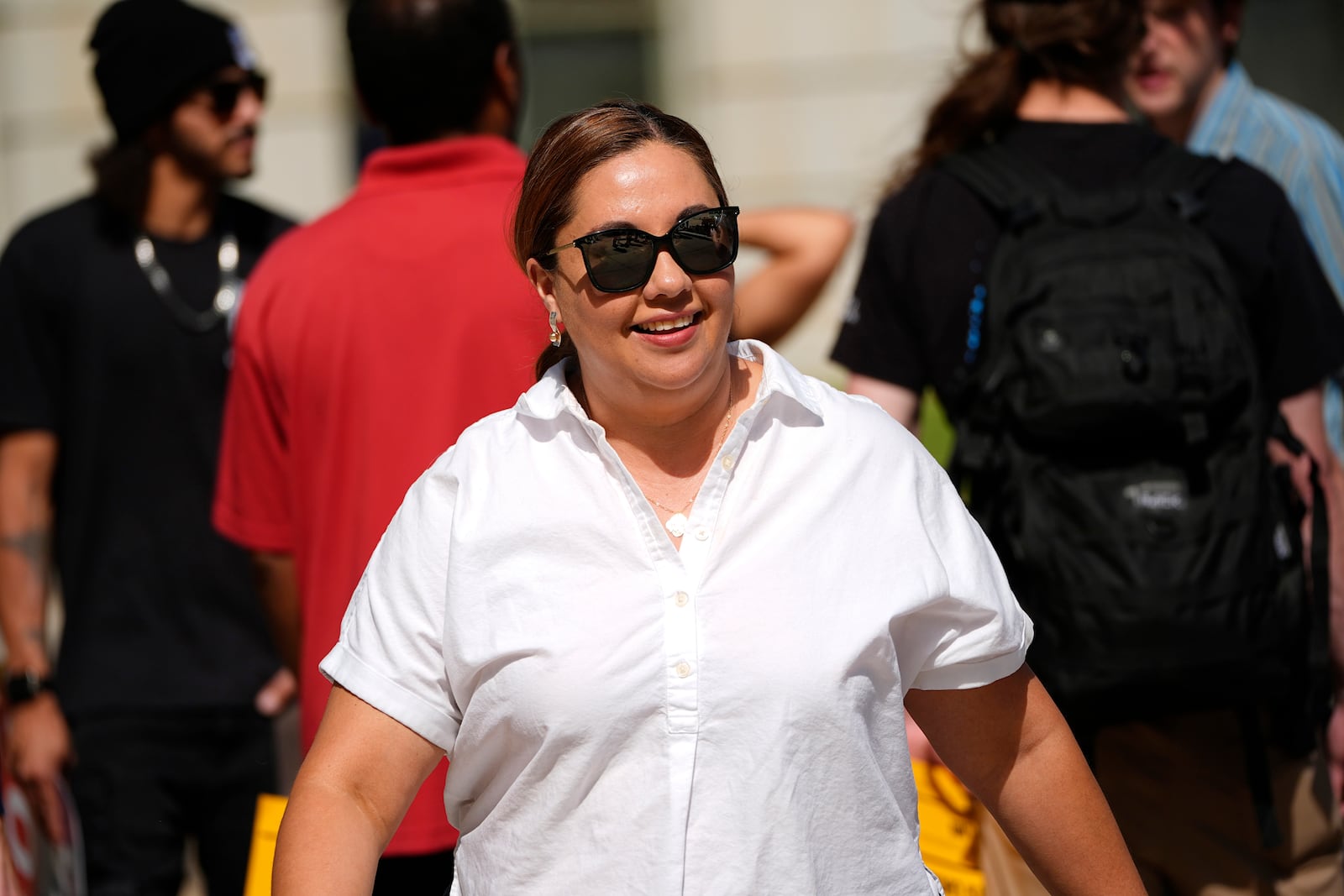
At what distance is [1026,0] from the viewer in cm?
316

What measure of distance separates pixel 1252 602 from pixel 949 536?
0.85 meters

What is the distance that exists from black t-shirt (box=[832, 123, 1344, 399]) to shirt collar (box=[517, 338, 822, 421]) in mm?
775

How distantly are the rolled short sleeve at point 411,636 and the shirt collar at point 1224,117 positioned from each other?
244cm

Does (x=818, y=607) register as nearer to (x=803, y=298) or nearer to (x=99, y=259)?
(x=803, y=298)

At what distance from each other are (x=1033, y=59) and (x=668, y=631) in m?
1.62

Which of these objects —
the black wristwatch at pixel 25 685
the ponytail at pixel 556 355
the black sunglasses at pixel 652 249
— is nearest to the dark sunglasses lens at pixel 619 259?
the black sunglasses at pixel 652 249

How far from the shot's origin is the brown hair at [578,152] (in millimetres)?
2209

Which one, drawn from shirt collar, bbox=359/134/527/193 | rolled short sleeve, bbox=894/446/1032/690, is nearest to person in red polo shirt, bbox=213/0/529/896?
shirt collar, bbox=359/134/527/193

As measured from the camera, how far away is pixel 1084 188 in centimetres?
297

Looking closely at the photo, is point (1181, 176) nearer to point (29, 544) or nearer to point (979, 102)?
point (979, 102)

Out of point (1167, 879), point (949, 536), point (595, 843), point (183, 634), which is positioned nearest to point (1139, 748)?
point (1167, 879)

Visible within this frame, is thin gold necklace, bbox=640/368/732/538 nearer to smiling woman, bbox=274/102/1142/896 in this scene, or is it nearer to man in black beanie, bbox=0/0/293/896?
smiling woman, bbox=274/102/1142/896

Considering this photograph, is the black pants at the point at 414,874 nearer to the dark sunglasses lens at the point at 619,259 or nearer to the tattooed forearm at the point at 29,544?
the dark sunglasses lens at the point at 619,259

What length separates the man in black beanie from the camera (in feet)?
12.6
